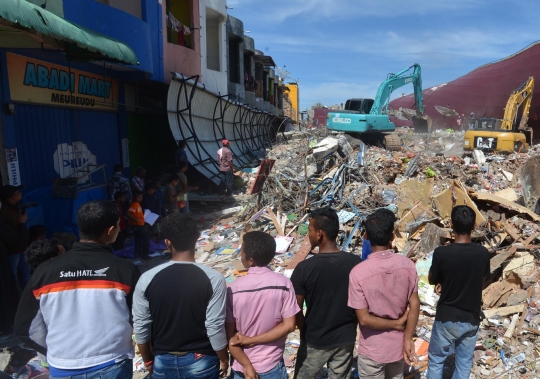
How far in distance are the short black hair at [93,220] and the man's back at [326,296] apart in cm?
115

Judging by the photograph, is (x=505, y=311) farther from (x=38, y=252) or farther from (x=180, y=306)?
(x=38, y=252)

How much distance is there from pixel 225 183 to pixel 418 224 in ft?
17.2

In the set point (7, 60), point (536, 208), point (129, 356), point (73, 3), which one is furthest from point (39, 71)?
point (536, 208)

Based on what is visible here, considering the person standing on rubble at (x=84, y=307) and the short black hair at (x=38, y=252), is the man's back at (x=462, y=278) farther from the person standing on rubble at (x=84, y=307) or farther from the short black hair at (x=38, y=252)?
the short black hair at (x=38, y=252)

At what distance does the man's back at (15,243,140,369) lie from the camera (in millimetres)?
2002

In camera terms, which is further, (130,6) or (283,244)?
(130,6)

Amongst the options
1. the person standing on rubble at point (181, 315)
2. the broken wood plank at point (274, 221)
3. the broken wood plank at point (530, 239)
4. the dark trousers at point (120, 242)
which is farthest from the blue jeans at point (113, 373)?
the broken wood plank at point (530, 239)

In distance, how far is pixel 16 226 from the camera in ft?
14.5

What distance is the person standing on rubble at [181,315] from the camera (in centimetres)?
207

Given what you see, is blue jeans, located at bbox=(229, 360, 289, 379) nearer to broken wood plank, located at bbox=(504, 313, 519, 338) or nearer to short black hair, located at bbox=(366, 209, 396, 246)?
short black hair, located at bbox=(366, 209, 396, 246)

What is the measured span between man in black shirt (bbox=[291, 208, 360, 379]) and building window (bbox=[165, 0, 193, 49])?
10329mm

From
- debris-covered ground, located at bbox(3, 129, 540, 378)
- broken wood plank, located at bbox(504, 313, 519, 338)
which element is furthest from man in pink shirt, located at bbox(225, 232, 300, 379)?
broken wood plank, located at bbox(504, 313, 519, 338)

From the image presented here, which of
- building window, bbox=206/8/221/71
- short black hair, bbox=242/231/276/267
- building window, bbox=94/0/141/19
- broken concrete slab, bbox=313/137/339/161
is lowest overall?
short black hair, bbox=242/231/276/267

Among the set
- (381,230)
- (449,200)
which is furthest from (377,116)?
(381,230)
